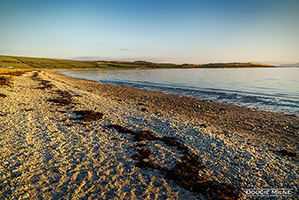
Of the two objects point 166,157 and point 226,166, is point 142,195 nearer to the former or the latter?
point 166,157

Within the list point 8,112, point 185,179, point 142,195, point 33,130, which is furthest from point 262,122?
point 8,112

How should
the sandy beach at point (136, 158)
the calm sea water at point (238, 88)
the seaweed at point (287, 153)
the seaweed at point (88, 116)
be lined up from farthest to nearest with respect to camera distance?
the calm sea water at point (238, 88), the seaweed at point (88, 116), the seaweed at point (287, 153), the sandy beach at point (136, 158)

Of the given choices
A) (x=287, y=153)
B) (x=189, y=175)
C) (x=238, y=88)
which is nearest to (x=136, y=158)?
(x=189, y=175)

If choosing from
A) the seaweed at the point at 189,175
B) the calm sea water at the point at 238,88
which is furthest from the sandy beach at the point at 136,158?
the calm sea water at the point at 238,88

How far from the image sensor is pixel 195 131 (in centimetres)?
1035

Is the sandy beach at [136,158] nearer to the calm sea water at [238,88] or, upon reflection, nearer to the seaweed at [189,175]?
the seaweed at [189,175]

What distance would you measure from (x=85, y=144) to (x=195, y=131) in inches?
299

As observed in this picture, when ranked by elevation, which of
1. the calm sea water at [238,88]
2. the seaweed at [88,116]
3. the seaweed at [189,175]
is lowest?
the seaweed at [189,175]

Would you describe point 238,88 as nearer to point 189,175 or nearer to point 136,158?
point 189,175

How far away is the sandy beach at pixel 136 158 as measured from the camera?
206 inches

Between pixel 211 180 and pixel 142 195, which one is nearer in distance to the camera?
pixel 142 195

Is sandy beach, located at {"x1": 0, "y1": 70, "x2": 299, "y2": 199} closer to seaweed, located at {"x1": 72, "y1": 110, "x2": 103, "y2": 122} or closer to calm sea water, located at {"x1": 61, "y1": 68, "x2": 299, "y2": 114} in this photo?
seaweed, located at {"x1": 72, "y1": 110, "x2": 103, "y2": 122}

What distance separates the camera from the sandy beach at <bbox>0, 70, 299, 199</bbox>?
206 inches

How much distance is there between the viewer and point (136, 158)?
7047 millimetres
